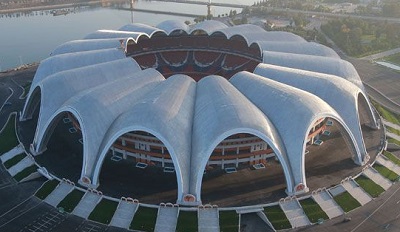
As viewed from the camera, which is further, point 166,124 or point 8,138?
point 8,138

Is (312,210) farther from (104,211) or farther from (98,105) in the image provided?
(98,105)

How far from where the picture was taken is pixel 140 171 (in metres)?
56.1

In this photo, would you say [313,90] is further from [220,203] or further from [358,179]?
[220,203]

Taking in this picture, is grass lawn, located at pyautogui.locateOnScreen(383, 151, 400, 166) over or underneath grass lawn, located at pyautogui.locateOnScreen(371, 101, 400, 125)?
underneath

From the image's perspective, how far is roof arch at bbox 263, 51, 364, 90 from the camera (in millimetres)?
70688

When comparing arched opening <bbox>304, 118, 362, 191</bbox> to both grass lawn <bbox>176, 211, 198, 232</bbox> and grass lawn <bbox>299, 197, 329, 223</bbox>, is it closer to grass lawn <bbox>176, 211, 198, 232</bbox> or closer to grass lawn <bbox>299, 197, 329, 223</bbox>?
grass lawn <bbox>299, 197, 329, 223</bbox>

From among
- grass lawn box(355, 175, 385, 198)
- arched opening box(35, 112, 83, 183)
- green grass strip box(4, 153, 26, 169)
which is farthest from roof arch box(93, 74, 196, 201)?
grass lawn box(355, 175, 385, 198)

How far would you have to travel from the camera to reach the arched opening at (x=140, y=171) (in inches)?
2024

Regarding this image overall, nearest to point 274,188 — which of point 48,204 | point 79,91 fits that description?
point 48,204

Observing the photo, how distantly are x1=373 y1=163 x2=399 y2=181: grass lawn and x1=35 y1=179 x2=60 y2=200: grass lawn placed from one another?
47.9 metres

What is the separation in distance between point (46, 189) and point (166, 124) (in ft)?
63.0

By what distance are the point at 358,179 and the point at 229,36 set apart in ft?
151

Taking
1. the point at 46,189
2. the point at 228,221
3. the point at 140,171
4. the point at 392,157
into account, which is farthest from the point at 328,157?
the point at 46,189

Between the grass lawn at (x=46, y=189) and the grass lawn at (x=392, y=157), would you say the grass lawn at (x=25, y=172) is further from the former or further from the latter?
the grass lawn at (x=392, y=157)
